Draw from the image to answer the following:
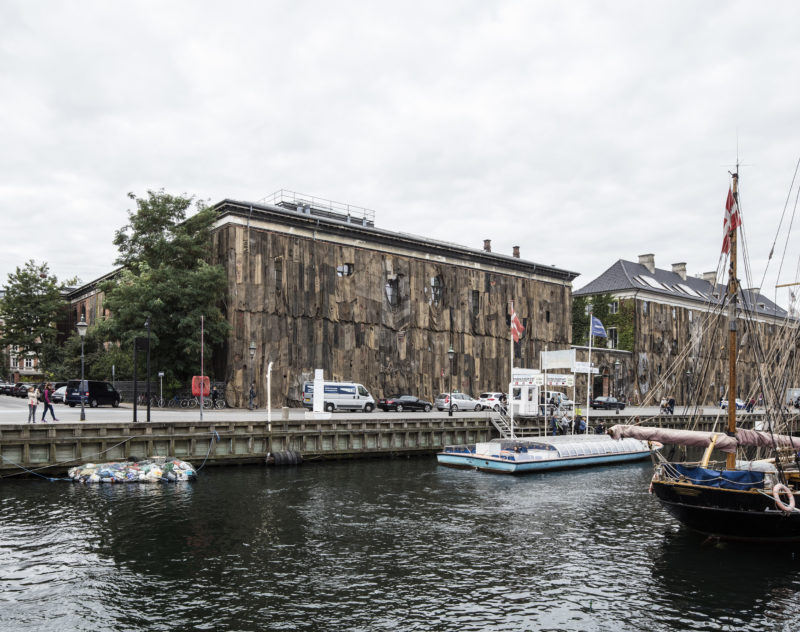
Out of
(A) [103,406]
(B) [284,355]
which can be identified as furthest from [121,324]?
(B) [284,355]

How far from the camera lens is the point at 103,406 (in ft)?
153

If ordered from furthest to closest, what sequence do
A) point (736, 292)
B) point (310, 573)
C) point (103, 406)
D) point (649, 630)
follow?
point (103, 406), point (736, 292), point (310, 573), point (649, 630)

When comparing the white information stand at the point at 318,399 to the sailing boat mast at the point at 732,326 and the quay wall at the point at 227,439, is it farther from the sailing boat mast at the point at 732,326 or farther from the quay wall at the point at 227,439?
the sailing boat mast at the point at 732,326

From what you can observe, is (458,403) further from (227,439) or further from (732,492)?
(732,492)

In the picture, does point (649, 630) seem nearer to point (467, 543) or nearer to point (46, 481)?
point (467, 543)

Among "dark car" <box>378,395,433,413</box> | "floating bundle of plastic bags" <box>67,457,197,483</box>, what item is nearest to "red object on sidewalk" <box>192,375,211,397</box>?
"dark car" <box>378,395,433,413</box>

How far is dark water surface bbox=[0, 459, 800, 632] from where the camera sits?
13.9m

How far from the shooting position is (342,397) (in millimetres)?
48094

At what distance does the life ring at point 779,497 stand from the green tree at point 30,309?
73.0m

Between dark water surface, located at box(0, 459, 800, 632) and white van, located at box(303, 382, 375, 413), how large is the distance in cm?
1978

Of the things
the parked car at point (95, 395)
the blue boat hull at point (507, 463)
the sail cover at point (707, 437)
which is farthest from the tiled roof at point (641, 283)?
the sail cover at point (707, 437)

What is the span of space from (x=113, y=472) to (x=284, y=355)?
2484 cm

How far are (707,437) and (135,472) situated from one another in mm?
22159

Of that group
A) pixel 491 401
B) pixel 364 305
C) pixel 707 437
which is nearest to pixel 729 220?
pixel 707 437
